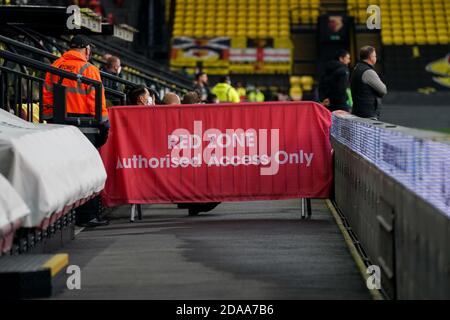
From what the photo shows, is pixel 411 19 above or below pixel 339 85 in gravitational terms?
above

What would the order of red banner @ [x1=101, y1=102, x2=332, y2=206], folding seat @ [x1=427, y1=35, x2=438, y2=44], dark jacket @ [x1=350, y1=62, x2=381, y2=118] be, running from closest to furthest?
1. red banner @ [x1=101, y1=102, x2=332, y2=206]
2. dark jacket @ [x1=350, y1=62, x2=381, y2=118]
3. folding seat @ [x1=427, y1=35, x2=438, y2=44]

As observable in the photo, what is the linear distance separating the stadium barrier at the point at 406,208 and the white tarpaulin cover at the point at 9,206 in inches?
92.5

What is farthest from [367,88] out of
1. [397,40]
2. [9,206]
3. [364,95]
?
[397,40]

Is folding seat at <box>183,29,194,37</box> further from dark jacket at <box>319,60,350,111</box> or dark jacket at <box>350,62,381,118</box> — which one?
dark jacket at <box>350,62,381,118</box>

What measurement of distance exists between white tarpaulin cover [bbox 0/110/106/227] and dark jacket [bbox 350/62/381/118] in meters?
5.67

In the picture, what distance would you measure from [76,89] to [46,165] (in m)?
4.62

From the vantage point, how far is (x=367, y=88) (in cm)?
1605

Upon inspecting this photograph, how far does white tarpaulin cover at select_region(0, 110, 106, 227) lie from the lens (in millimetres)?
8359

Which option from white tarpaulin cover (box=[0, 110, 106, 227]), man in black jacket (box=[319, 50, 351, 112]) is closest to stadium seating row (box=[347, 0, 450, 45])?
man in black jacket (box=[319, 50, 351, 112])

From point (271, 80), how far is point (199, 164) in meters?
31.3

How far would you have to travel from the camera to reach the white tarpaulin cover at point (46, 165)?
836 centimetres

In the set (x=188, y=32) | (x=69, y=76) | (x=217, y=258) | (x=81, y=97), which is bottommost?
(x=217, y=258)

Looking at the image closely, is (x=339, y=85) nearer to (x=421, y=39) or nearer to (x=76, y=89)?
(x=76, y=89)
